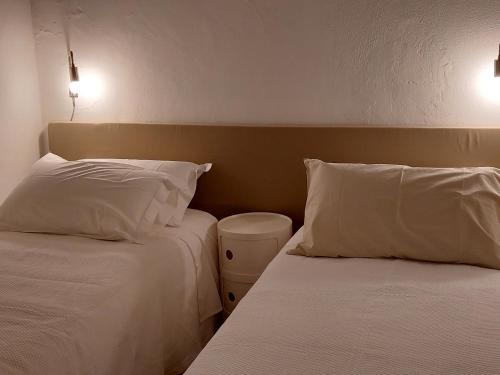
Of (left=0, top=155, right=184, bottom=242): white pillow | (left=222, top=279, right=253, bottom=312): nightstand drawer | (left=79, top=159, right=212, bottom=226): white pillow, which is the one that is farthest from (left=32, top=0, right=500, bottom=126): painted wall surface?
(left=222, top=279, right=253, bottom=312): nightstand drawer

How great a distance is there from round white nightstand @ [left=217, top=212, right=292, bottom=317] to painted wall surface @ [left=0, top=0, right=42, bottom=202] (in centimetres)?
137

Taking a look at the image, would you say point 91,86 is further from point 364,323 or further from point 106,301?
point 364,323

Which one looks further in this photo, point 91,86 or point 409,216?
point 91,86

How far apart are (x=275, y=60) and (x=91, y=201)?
44.0 inches

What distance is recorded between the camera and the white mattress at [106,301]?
1.54 metres

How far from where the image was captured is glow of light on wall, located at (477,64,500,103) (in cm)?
225

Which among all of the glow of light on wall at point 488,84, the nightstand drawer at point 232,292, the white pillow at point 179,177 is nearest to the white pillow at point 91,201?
the white pillow at point 179,177

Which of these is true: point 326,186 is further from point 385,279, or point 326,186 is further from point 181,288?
point 181,288

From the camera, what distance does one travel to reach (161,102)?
287 cm

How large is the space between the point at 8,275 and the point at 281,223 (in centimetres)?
120

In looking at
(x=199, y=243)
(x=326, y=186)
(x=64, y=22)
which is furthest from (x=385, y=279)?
(x=64, y=22)

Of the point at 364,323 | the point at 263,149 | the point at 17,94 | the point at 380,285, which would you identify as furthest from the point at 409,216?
the point at 17,94

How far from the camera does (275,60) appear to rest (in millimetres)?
2582

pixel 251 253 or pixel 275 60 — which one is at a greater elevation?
pixel 275 60
